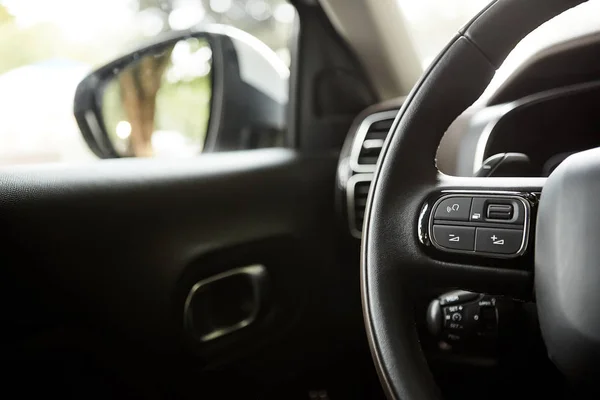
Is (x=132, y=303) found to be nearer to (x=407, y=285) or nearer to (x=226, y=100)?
(x=407, y=285)

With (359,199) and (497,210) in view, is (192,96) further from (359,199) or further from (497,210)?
(497,210)

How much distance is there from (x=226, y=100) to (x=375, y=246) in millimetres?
1027

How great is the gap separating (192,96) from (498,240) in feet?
3.67

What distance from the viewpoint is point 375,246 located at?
0.83 meters

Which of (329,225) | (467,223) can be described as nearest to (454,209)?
(467,223)

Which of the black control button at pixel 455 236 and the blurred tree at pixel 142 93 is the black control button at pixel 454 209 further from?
the blurred tree at pixel 142 93

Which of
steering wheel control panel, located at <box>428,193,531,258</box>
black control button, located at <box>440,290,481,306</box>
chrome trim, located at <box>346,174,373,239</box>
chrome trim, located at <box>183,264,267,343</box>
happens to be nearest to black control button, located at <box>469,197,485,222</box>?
steering wheel control panel, located at <box>428,193,531,258</box>

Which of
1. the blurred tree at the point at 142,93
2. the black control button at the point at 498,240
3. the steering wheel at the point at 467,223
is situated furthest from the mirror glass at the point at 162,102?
the black control button at the point at 498,240

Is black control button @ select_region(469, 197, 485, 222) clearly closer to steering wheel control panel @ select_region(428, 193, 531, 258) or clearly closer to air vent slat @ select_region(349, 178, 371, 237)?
steering wheel control panel @ select_region(428, 193, 531, 258)

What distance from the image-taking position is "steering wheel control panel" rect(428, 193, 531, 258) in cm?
77

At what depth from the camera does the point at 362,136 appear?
55.7 inches

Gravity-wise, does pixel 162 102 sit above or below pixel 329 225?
above

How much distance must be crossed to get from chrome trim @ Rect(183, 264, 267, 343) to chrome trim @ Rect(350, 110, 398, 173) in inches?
11.7

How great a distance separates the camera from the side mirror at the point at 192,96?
1550mm
